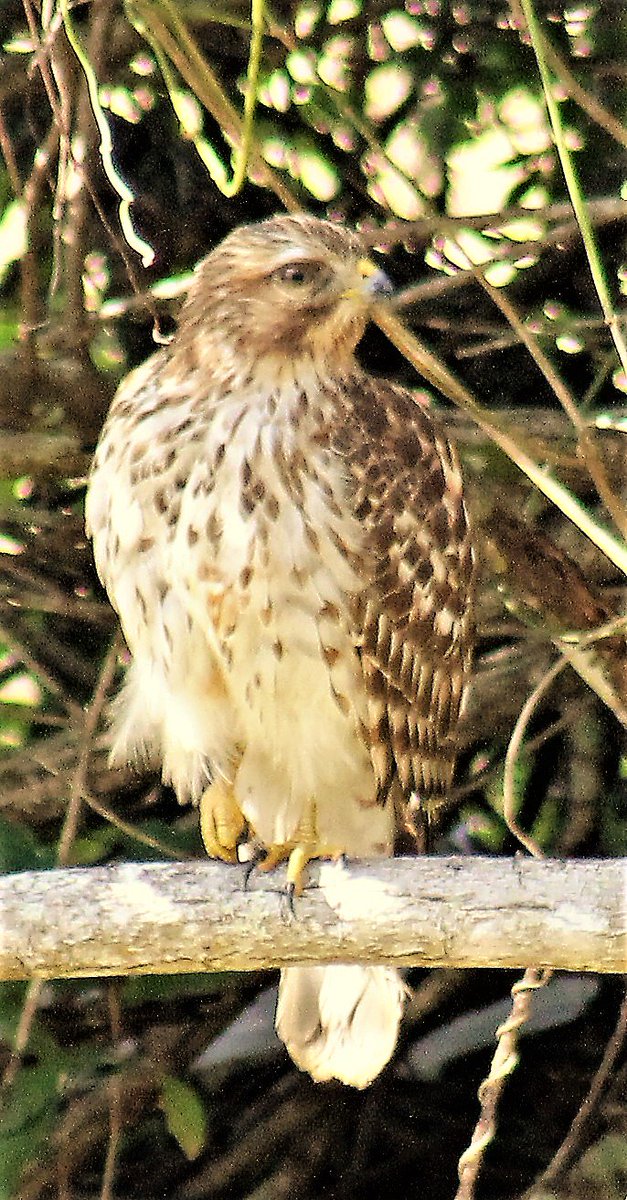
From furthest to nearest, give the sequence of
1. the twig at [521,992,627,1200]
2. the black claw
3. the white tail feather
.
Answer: the twig at [521,992,627,1200]
the white tail feather
the black claw

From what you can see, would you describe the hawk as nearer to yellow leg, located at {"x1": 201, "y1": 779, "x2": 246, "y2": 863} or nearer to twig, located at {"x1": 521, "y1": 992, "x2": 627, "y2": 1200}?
yellow leg, located at {"x1": 201, "y1": 779, "x2": 246, "y2": 863}

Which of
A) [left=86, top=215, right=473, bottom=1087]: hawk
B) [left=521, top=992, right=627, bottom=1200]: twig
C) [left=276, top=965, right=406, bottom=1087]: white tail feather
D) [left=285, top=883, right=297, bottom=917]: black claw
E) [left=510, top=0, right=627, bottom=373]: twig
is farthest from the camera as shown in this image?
[left=521, top=992, right=627, bottom=1200]: twig

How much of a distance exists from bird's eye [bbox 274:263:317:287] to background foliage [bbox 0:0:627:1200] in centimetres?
10

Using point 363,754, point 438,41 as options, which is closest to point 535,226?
point 438,41

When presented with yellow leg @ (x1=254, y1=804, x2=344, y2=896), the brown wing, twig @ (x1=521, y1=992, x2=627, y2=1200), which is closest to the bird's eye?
the brown wing

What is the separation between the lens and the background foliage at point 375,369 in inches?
79.4

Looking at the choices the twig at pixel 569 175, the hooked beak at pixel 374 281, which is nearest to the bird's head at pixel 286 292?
the hooked beak at pixel 374 281

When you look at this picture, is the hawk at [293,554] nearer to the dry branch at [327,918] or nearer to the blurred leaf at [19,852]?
the dry branch at [327,918]

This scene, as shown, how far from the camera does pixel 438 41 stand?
2.07m

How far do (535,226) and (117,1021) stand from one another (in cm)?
115

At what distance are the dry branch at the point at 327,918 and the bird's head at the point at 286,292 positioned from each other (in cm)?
58

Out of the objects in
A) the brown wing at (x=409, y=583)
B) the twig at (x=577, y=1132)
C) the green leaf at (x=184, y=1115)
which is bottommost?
the green leaf at (x=184, y=1115)

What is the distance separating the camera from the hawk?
5.63 ft

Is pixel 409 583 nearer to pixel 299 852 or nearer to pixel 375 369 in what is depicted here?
pixel 299 852
